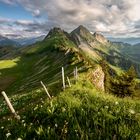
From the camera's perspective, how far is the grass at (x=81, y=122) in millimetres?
9645

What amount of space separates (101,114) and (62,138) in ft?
7.50

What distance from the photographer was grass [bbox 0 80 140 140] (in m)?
9.65

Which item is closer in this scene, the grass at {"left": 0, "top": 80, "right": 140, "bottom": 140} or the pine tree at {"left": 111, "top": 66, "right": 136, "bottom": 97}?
the grass at {"left": 0, "top": 80, "right": 140, "bottom": 140}

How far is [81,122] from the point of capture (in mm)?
10672

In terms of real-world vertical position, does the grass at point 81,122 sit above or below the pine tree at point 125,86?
above

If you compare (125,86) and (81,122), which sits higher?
(81,122)

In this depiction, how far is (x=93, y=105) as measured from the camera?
40.9ft

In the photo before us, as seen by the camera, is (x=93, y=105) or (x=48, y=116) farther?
(x=93, y=105)

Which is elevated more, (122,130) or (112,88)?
(122,130)

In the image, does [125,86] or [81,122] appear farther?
[125,86]

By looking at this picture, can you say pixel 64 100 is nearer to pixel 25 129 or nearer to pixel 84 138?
pixel 25 129

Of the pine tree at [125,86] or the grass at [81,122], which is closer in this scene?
the grass at [81,122]

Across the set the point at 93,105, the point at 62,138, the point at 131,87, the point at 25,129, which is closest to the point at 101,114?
the point at 93,105

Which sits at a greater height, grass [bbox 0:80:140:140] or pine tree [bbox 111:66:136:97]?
grass [bbox 0:80:140:140]
